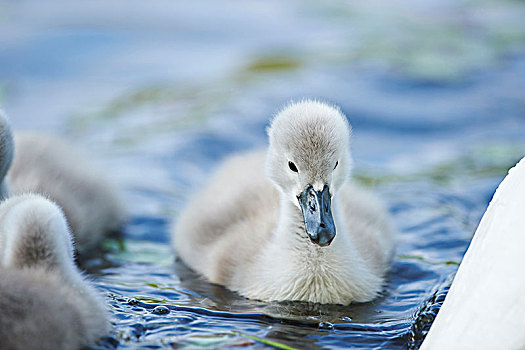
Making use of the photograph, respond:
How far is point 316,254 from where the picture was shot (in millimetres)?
4445

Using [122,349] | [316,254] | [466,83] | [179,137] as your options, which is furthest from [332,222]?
[466,83]

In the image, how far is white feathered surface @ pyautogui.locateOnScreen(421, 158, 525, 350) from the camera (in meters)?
3.25

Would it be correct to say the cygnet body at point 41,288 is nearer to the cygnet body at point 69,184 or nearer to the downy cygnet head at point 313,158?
the downy cygnet head at point 313,158

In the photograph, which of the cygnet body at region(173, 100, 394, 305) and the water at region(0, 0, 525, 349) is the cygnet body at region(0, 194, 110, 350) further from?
the cygnet body at region(173, 100, 394, 305)

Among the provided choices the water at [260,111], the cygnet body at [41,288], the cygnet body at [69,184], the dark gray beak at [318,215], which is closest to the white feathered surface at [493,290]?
the water at [260,111]

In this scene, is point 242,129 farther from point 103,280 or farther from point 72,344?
point 72,344

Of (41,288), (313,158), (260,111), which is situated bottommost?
(41,288)

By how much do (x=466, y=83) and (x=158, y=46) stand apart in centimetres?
367

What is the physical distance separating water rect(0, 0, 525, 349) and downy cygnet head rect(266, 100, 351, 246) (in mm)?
490

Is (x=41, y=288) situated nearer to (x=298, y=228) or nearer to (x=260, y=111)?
(x=298, y=228)

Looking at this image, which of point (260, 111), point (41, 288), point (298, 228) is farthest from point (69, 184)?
point (260, 111)

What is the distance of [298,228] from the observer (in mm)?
4469

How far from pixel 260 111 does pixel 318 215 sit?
4035 mm

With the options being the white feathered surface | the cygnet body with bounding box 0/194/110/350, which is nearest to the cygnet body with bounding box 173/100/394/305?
the white feathered surface
